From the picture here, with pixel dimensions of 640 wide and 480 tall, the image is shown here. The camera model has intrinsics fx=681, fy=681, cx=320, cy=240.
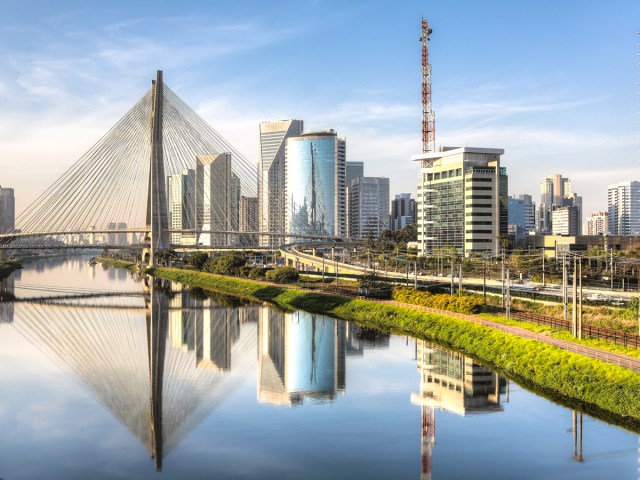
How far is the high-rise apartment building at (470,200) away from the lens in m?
70.2

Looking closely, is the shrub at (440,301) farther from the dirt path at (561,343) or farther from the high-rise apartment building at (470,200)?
the high-rise apartment building at (470,200)

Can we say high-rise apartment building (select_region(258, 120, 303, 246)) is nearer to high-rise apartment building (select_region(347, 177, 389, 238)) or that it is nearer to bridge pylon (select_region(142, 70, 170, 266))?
Answer: high-rise apartment building (select_region(347, 177, 389, 238))

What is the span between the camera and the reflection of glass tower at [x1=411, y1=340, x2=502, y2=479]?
896 inches

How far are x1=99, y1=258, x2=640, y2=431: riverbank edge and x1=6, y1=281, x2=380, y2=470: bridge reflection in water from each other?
7.45 ft

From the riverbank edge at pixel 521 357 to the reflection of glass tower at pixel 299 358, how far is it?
2.76 m

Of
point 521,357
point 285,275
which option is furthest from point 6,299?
point 521,357

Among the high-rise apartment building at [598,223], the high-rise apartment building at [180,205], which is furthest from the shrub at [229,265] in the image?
the high-rise apartment building at [598,223]

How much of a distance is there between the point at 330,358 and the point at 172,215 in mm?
155272

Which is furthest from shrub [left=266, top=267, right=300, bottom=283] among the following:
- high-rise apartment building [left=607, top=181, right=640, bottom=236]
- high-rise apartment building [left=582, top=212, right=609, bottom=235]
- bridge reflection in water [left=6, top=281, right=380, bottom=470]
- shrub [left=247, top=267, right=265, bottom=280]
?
high-rise apartment building [left=582, top=212, right=609, bottom=235]

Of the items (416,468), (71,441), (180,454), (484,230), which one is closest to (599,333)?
(416,468)

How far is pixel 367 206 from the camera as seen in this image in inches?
7106

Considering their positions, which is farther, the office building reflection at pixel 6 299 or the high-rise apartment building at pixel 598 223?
the high-rise apartment building at pixel 598 223

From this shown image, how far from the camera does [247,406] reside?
23922mm

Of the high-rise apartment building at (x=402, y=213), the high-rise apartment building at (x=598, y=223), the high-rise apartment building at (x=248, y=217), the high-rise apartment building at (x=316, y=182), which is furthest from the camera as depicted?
the high-rise apartment building at (x=402, y=213)
